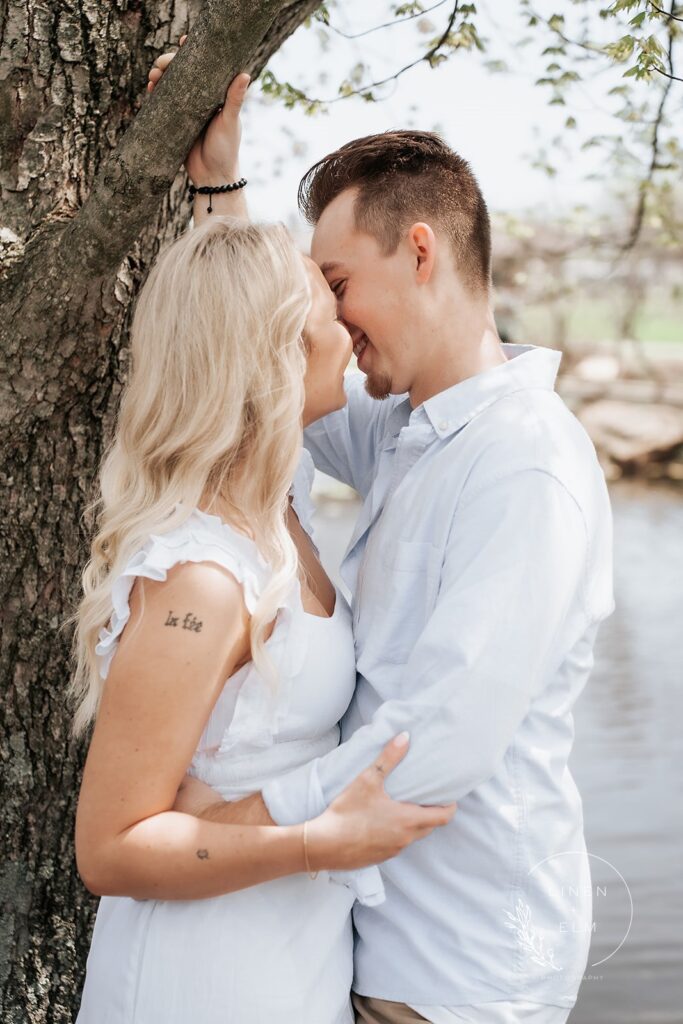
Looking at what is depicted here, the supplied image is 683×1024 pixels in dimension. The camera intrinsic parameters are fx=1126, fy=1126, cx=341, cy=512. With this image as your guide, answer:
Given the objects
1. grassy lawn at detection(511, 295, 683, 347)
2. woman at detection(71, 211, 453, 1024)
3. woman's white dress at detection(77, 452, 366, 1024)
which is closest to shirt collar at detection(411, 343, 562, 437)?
woman at detection(71, 211, 453, 1024)

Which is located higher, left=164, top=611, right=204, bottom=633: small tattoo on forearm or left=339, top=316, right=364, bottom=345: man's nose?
left=339, top=316, right=364, bottom=345: man's nose

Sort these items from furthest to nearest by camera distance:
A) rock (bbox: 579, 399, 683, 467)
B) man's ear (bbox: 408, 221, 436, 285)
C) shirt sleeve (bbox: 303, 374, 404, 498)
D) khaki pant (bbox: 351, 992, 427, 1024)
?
1. rock (bbox: 579, 399, 683, 467)
2. shirt sleeve (bbox: 303, 374, 404, 498)
3. man's ear (bbox: 408, 221, 436, 285)
4. khaki pant (bbox: 351, 992, 427, 1024)

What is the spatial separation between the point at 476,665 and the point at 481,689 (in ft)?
0.12

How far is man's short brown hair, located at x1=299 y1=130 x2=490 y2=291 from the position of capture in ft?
7.30

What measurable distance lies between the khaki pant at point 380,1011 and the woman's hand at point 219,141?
152cm

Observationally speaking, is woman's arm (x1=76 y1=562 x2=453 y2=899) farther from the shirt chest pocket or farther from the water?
the water

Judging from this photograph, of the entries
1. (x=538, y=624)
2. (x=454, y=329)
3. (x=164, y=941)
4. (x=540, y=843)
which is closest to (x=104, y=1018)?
(x=164, y=941)

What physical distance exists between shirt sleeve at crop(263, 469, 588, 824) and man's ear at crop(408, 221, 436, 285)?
633 mm

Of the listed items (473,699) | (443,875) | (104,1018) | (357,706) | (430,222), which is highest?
(430,222)

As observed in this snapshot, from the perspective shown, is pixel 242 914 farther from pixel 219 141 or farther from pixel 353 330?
pixel 219 141

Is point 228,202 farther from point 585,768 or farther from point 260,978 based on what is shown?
point 585,768

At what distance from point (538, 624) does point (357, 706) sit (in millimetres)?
433

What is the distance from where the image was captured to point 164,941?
174 cm

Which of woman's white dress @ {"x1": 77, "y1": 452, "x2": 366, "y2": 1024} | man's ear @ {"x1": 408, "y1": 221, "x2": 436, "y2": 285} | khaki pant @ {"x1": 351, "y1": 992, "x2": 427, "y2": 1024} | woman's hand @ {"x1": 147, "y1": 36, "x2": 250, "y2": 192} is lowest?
khaki pant @ {"x1": 351, "y1": 992, "x2": 427, "y2": 1024}
